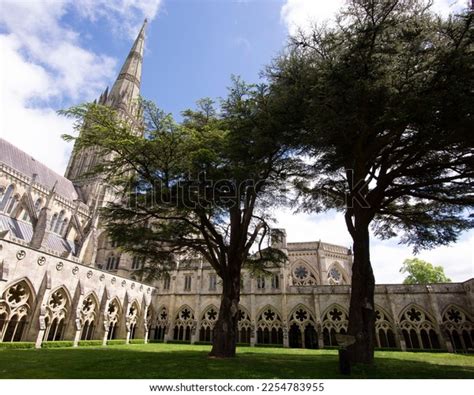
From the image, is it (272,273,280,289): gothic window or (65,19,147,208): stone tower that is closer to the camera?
(272,273,280,289): gothic window

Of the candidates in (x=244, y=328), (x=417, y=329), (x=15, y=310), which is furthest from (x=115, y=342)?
(x=417, y=329)

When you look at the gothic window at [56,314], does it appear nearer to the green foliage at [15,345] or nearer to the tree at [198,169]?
the green foliage at [15,345]

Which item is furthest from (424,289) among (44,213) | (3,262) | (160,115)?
(44,213)

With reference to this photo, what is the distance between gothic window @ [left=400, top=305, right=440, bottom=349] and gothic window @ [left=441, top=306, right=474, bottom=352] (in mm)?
813

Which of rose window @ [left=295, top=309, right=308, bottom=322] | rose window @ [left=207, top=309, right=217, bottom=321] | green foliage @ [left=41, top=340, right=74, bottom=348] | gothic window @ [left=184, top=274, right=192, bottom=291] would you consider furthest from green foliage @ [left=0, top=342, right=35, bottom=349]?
rose window @ [left=295, top=309, right=308, bottom=322]

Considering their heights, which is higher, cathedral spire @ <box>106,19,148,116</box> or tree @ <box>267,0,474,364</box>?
cathedral spire @ <box>106,19,148,116</box>

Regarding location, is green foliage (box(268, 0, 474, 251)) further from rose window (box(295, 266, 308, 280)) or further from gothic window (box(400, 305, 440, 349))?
rose window (box(295, 266, 308, 280))

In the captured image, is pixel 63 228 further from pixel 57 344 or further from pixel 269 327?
pixel 269 327

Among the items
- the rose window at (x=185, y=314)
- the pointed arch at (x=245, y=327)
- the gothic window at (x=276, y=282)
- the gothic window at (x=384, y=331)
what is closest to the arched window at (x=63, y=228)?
the rose window at (x=185, y=314)

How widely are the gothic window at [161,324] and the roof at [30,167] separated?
53.3ft

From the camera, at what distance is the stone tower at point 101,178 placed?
2647 cm

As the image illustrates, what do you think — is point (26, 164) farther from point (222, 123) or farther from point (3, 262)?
point (222, 123)

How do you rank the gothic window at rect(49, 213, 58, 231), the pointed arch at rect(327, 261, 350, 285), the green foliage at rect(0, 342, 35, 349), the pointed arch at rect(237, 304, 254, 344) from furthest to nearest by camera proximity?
the pointed arch at rect(327, 261, 350, 285) < the gothic window at rect(49, 213, 58, 231) < the pointed arch at rect(237, 304, 254, 344) < the green foliage at rect(0, 342, 35, 349)

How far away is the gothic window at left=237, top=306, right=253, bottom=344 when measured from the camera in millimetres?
21047
